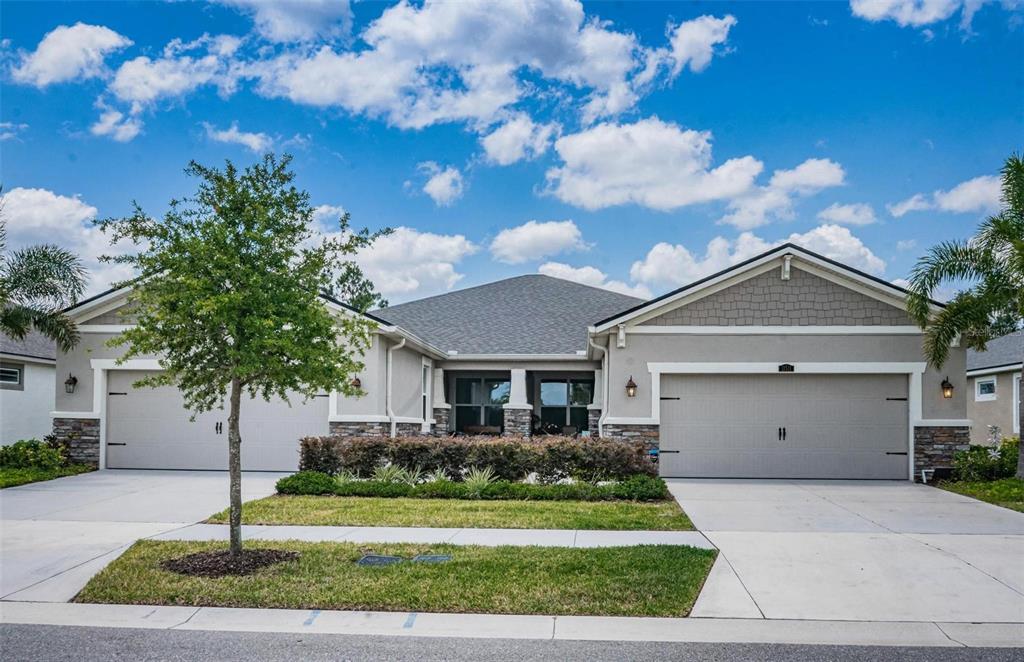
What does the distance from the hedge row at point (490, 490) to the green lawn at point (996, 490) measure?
5.18 m

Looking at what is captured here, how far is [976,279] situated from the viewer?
1489 cm

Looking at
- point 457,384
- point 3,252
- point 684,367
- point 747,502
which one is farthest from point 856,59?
point 3,252

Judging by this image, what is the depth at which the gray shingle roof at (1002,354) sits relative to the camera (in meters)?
22.7

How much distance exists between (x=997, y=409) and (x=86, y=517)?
936 inches

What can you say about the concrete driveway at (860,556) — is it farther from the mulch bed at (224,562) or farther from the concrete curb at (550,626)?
the mulch bed at (224,562)

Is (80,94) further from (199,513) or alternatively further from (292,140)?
(199,513)

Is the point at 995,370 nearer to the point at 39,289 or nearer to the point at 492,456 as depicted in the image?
the point at 492,456

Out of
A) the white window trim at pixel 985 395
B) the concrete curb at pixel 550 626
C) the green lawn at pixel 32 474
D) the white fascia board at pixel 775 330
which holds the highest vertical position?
the white fascia board at pixel 775 330

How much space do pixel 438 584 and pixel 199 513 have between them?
560 centimetres

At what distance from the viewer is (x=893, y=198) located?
63.6ft

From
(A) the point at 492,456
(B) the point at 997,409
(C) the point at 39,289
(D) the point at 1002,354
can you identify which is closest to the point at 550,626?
(A) the point at 492,456

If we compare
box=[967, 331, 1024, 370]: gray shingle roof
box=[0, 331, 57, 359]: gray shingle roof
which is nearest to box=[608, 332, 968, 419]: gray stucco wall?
box=[967, 331, 1024, 370]: gray shingle roof

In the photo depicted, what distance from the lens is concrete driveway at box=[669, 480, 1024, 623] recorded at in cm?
646

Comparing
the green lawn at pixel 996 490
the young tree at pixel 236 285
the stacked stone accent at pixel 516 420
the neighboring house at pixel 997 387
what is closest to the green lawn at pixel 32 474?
the young tree at pixel 236 285
